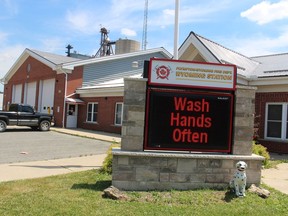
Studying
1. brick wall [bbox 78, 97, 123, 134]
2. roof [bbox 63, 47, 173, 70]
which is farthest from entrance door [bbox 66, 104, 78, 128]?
roof [bbox 63, 47, 173, 70]

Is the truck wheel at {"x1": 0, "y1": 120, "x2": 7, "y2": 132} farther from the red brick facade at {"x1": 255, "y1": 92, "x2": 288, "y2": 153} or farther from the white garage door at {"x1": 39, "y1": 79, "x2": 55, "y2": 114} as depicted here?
the red brick facade at {"x1": 255, "y1": 92, "x2": 288, "y2": 153}

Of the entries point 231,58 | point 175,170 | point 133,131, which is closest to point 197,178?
point 175,170

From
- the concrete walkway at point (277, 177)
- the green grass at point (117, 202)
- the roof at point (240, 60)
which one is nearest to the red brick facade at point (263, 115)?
the roof at point (240, 60)

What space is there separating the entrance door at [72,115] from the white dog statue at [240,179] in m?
22.2

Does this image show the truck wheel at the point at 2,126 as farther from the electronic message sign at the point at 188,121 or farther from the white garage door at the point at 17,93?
the electronic message sign at the point at 188,121

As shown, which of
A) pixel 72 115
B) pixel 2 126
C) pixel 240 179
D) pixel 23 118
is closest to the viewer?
pixel 240 179

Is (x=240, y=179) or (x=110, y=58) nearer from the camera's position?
(x=240, y=179)

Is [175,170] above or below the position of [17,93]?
below

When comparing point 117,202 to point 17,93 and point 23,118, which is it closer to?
point 23,118

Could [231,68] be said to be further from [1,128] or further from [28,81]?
[28,81]

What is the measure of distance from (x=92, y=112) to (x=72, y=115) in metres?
2.45

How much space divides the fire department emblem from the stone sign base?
1.74m

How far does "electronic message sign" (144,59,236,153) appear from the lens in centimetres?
729

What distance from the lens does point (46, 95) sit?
1220 inches
